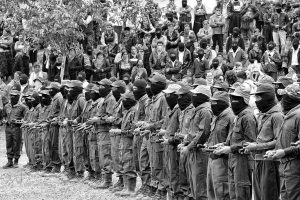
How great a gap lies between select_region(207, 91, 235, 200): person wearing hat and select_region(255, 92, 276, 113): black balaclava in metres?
0.97

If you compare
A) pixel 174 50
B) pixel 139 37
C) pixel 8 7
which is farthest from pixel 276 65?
pixel 8 7

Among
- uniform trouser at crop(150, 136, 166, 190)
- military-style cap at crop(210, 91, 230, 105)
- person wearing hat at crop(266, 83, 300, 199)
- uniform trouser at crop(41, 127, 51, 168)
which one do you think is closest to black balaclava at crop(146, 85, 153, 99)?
uniform trouser at crop(150, 136, 166, 190)

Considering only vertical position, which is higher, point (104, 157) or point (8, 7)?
point (8, 7)

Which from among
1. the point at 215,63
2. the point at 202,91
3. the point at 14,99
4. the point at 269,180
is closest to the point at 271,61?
the point at 215,63

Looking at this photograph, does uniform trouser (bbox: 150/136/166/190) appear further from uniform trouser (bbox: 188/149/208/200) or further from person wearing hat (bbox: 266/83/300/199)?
person wearing hat (bbox: 266/83/300/199)

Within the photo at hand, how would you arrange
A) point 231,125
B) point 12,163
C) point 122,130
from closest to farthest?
point 231,125, point 122,130, point 12,163

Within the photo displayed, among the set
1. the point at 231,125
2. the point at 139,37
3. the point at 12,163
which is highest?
the point at 139,37

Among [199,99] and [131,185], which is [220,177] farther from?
[131,185]

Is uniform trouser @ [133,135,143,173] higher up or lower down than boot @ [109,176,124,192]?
higher up

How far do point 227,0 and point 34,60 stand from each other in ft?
25.0

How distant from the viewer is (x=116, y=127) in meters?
16.6

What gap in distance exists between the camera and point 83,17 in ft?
89.1

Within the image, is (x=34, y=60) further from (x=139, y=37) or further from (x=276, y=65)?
(x=276, y=65)

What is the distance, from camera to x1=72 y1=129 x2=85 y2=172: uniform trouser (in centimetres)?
1803
